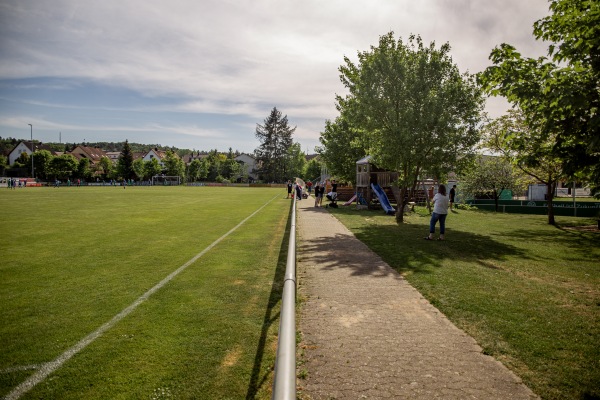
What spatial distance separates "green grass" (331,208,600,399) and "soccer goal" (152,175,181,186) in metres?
98.9

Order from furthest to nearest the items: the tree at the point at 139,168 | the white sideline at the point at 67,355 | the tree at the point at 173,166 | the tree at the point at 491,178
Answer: the tree at the point at 173,166, the tree at the point at 139,168, the tree at the point at 491,178, the white sideline at the point at 67,355

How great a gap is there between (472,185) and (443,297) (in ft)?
101

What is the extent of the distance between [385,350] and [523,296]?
3681 millimetres

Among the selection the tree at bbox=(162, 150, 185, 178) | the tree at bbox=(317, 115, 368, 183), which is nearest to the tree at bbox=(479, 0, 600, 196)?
the tree at bbox=(317, 115, 368, 183)

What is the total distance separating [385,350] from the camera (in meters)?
3.84

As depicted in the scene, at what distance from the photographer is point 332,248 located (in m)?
10.2

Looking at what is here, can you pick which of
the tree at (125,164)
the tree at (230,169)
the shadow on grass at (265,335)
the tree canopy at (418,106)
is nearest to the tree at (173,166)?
the tree at (125,164)

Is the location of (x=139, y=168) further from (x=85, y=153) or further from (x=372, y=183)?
(x=372, y=183)

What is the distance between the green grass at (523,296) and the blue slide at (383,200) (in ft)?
31.0

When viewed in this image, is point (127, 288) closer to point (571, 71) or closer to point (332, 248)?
point (332, 248)

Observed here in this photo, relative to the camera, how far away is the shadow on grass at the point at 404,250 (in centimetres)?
810

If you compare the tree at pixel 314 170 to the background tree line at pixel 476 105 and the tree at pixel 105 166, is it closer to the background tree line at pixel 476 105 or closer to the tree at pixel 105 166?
the tree at pixel 105 166

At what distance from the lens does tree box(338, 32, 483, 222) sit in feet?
52.7

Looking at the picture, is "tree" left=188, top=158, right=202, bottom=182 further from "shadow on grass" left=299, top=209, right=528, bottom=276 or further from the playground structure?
"shadow on grass" left=299, top=209, right=528, bottom=276
